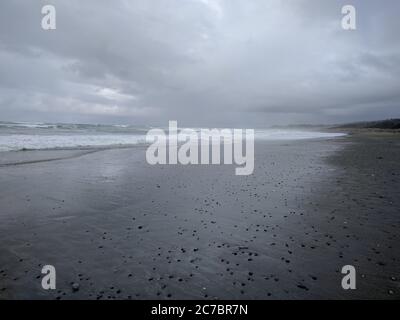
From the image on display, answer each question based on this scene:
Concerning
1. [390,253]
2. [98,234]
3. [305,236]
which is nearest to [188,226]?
[98,234]

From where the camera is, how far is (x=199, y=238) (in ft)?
20.7

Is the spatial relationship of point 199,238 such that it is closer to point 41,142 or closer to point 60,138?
point 41,142

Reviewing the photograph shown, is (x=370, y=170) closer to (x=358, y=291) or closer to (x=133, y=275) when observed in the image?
(x=358, y=291)

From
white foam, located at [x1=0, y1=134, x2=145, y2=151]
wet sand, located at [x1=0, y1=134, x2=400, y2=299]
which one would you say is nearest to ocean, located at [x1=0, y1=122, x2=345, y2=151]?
white foam, located at [x1=0, y1=134, x2=145, y2=151]

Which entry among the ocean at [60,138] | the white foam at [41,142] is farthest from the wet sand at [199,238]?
the ocean at [60,138]

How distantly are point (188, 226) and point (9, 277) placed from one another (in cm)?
403

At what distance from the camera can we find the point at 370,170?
48.7 feet

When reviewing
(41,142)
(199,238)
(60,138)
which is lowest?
(199,238)

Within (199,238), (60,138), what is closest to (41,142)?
(60,138)

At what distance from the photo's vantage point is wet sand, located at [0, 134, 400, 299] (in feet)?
14.6

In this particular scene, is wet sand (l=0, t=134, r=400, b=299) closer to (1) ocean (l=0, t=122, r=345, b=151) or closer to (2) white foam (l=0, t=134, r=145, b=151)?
(2) white foam (l=0, t=134, r=145, b=151)

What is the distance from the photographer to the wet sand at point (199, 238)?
4.46 meters

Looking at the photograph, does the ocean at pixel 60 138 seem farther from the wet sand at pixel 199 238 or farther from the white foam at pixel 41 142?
the wet sand at pixel 199 238

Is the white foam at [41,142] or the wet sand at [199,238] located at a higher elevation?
the white foam at [41,142]
